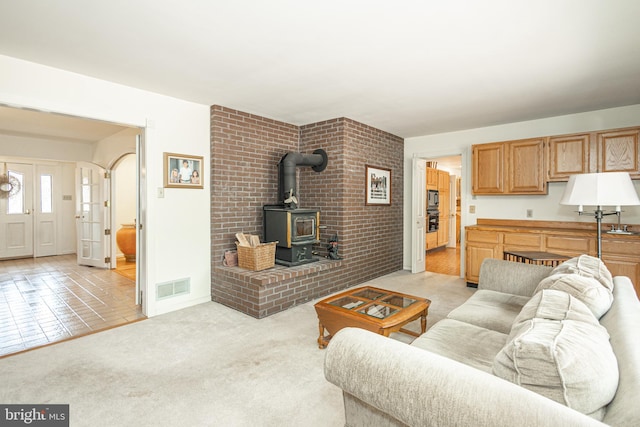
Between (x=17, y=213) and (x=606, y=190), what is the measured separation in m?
9.52

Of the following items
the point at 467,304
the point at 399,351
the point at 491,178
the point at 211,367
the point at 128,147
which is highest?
the point at 128,147

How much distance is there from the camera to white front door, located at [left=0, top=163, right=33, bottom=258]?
21.4 ft

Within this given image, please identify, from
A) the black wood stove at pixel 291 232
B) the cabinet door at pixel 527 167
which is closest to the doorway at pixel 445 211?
the cabinet door at pixel 527 167

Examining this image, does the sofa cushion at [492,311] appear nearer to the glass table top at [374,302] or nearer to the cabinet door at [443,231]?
the glass table top at [374,302]

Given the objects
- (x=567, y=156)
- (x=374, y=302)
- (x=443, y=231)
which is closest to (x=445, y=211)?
(x=443, y=231)

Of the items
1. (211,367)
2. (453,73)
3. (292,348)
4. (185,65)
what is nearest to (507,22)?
(453,73)

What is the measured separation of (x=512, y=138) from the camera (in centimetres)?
461

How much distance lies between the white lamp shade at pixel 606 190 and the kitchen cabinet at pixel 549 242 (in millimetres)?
1408

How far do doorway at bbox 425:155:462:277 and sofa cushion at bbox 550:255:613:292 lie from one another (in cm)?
455

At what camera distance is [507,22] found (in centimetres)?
208

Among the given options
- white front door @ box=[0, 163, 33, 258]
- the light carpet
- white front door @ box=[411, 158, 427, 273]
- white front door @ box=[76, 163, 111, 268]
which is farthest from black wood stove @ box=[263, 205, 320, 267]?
white front door @ box=[0, 163, 33, 258]

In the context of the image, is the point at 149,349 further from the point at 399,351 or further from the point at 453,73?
the point at 453,73

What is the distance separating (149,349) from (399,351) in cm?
241

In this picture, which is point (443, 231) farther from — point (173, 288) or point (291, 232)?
point (173, 288)
